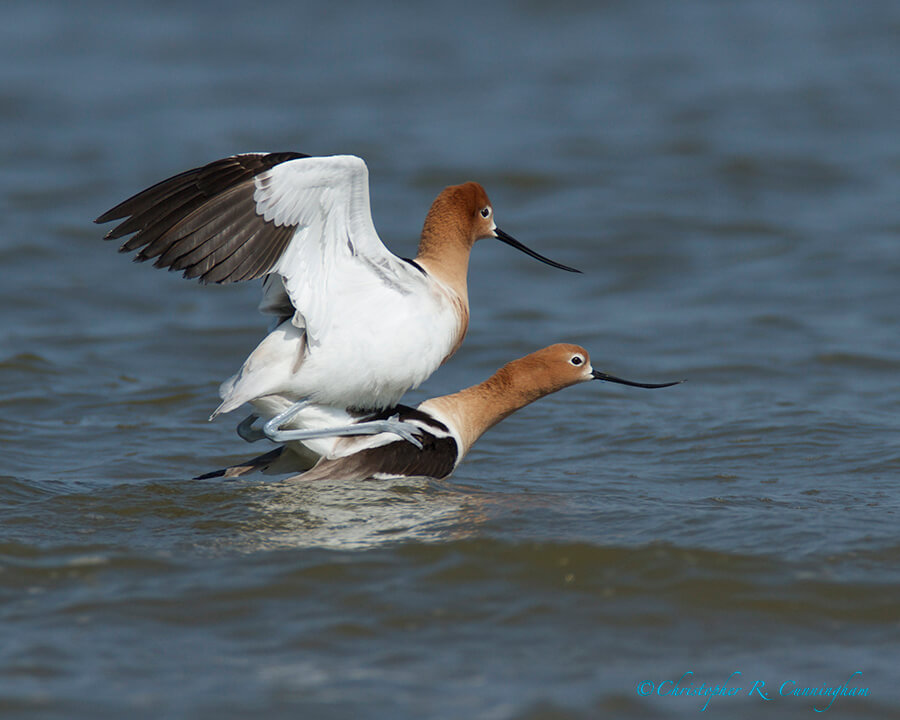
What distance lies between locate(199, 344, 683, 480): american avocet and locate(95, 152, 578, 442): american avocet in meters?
0.18

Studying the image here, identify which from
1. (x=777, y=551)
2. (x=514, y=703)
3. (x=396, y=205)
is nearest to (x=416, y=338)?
(x=777, y=551)

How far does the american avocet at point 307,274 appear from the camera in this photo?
633cm

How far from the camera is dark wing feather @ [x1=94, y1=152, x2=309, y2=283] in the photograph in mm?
6297

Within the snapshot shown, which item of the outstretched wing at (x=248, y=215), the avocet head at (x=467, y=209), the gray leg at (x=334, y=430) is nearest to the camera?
the outstretched wing at (x=248, y=215)

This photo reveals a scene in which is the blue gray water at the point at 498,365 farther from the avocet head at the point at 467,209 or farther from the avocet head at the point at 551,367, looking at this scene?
the avocet head at the point at 467,209

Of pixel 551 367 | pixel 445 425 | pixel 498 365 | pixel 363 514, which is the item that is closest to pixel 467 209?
pixel 551 367

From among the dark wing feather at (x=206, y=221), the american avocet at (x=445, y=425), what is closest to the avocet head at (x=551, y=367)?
the american avocet at (x=445, y=425)

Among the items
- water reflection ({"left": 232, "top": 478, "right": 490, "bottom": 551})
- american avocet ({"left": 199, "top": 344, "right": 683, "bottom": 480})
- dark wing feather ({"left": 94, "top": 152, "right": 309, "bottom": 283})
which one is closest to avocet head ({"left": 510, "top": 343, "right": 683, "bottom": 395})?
american avocet ({"left": 199, "top": 344, "right": 683, "bottom": 480})

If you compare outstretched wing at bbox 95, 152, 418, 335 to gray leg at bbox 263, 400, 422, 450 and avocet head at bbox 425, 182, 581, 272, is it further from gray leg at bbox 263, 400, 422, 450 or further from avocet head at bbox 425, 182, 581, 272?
avocet head at bbox 425, 182, 581, 272

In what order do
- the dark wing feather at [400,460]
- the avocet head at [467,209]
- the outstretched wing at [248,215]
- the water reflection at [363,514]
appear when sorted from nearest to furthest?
1. the water reflection at [363,514]
2. the outstretched wing at [248,215]
3. the dark wing feather at [400,460]
4. the avocet head at [467,209]

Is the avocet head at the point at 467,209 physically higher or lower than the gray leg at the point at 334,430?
higher

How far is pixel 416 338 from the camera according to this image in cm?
695

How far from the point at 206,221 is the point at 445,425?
6.52 ft

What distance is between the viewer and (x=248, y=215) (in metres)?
6.42
